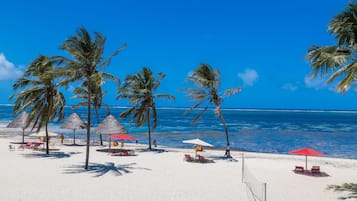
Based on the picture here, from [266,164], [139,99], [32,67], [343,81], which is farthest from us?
[139,99]

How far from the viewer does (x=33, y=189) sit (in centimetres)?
994

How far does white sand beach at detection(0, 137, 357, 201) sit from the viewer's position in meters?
9.59

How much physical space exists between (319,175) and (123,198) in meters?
9.00

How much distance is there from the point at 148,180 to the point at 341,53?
7.96 metres

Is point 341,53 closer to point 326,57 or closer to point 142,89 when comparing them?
point 326,57

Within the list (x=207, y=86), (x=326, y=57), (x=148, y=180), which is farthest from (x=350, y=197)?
(x=207, y=86)

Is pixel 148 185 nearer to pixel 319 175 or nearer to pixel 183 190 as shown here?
pixel 183 190

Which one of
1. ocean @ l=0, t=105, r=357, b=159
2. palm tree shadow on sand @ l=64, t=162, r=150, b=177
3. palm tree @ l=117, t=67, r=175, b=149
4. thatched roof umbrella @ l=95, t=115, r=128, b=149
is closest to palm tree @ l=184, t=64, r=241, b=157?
palm tree @ l=117, t=67, r=175, b=149

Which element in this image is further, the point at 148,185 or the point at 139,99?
the point at 139,99

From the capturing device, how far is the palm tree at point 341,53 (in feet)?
30.3

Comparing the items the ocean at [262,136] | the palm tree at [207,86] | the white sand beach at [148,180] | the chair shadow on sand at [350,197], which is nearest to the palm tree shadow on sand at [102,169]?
the white sand beach at [148,180]

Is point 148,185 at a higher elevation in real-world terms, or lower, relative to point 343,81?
lower

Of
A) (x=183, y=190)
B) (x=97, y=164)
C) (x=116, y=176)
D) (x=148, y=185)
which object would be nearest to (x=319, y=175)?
(x=183, y=190)

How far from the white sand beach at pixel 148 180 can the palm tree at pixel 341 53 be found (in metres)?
Result: 3.79
